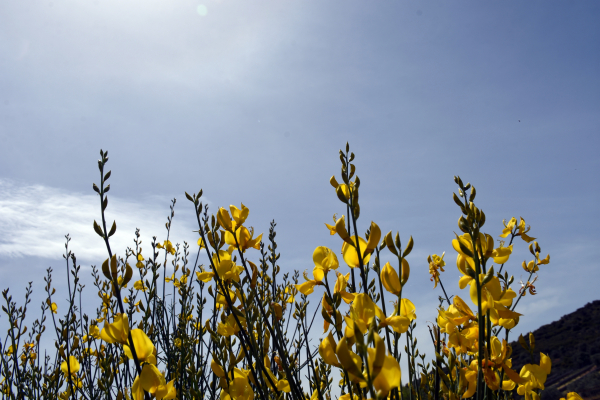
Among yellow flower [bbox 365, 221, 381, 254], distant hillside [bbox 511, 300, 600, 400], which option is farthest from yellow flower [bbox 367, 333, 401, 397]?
distant hillside [bbox 511, 300, 600, 400]

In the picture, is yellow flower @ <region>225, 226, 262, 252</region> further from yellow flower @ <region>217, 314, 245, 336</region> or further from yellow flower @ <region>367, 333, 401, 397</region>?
yellow flower @ <region>367, 333, 401, 397</region>

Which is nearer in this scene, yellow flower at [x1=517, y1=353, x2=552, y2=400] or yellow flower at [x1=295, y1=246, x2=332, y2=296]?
yellow flower at [x1=295, y1=246, x2=332, y2=296]

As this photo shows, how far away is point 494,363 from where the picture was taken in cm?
113

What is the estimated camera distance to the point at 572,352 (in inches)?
782

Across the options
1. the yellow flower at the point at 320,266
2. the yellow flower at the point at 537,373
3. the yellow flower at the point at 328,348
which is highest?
the yellow flower at the point at 320,266

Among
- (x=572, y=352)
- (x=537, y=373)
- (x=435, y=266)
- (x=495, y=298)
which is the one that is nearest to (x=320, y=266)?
(x=495, y=298)

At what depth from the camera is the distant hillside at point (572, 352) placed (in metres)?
14.3

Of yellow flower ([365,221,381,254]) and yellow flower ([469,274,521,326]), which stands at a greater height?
yellow flower ([365,221,381,254])

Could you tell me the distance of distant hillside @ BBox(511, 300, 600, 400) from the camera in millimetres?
14320

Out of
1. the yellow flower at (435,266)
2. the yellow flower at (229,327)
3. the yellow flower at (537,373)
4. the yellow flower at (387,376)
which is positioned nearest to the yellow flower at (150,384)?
the yellow flower at (229,327)

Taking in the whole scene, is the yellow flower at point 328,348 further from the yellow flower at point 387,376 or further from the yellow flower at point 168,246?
the yellow flower at point 168,246

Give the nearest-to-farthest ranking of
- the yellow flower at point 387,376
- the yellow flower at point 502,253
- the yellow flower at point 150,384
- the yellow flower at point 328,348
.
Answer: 1. the yellow flower at point 387,376
2. the yellow flower at point 328,348
3. the yellow flower at point 150,384
4. the yellow flower at point 502,253

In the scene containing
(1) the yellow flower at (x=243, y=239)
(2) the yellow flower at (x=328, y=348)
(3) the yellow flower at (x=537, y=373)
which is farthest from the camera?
(1) the yellow flower at (x=243, y=239)

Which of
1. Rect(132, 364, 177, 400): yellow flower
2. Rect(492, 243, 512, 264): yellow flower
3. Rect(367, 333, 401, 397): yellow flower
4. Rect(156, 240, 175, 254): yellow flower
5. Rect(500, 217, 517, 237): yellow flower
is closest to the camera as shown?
Rect(367, 333, 401, 397): yellow flower
